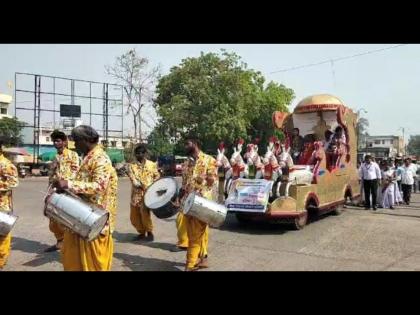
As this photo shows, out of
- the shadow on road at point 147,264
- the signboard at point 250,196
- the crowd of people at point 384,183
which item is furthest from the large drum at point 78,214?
the crowd of people at point 384,183

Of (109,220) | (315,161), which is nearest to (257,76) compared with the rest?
(315,161)

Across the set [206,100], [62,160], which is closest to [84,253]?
[62,160]

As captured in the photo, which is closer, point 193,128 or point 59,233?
point 59,233

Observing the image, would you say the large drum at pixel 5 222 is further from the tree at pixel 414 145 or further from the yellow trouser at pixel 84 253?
the tree at pixel 414 145

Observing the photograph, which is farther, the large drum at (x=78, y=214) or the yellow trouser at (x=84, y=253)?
the yellow trouser at (x=84, y=253)

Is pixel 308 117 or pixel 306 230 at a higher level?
pixel 308 117

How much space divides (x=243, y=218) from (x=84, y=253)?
599 centimetres

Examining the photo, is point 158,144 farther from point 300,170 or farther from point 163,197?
point 163,197

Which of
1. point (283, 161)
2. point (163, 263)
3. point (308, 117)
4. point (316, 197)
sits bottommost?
point (163, 263)

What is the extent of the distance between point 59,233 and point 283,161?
5049 millimetres

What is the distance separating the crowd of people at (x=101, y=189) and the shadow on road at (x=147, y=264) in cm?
45

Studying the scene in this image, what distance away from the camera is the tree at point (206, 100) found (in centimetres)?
3120

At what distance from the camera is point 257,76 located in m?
37.6
